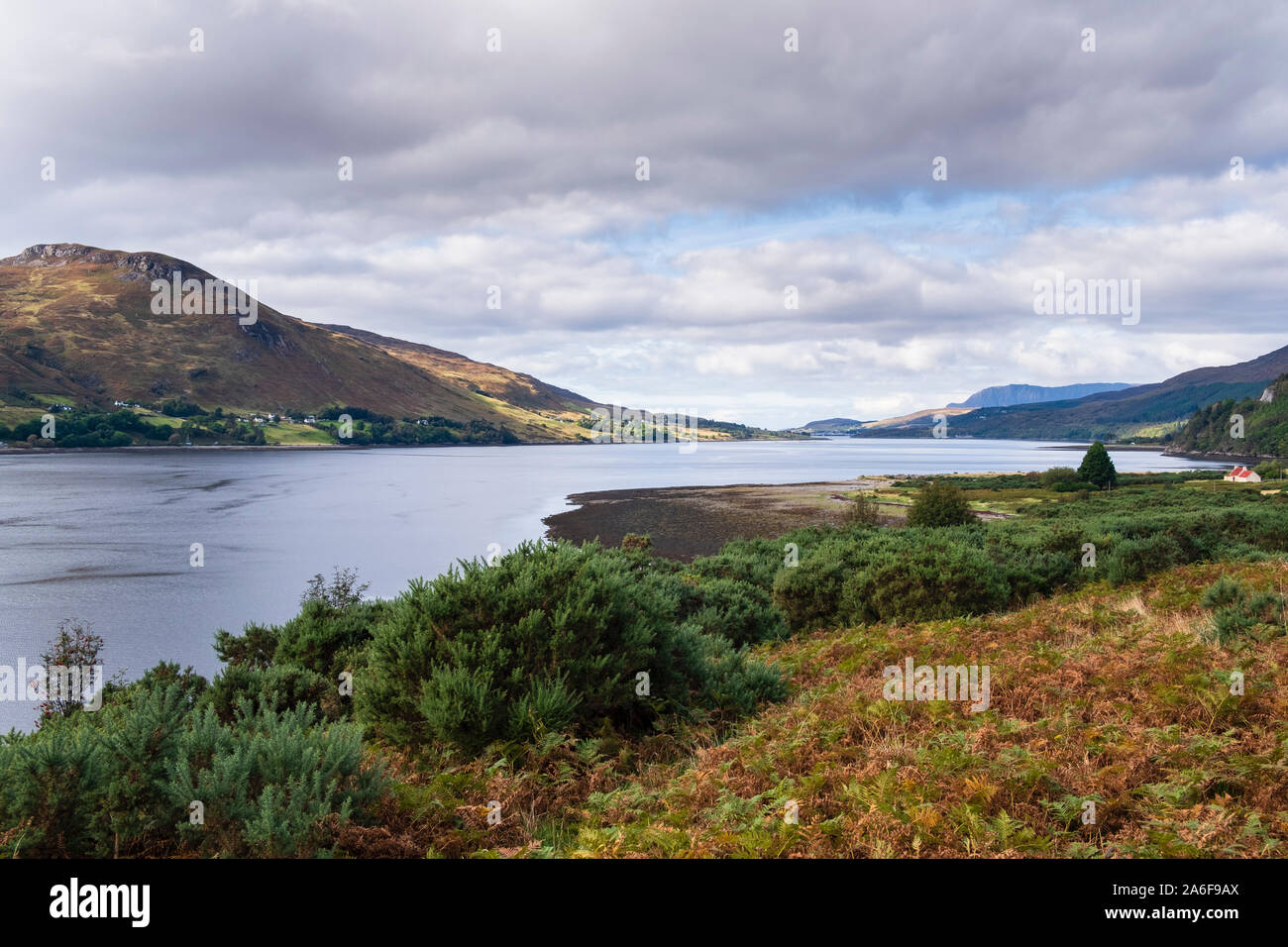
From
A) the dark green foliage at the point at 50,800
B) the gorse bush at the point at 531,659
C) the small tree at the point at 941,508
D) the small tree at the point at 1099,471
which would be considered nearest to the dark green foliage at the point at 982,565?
the gorse bush at the point at 531,659

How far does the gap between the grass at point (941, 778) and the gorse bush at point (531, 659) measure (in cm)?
44

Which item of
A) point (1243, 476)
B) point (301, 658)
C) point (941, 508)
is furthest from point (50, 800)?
point (1243, 476)

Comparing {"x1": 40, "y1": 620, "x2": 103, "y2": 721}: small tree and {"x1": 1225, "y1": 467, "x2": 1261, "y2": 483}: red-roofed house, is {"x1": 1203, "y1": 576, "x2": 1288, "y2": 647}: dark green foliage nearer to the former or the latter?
{"x1": 40, "y1": 620, "x2": 103, "y2": 721}: small tree

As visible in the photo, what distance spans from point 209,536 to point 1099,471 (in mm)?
98755

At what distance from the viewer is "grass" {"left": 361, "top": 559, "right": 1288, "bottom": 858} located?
4691mm

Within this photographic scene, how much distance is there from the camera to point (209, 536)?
61875mm

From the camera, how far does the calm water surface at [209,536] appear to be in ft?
116

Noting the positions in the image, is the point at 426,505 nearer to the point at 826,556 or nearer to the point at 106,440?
the point at 826,556

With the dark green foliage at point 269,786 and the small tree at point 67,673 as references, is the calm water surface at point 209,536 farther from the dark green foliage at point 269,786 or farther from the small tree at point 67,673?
the dark green foliage at point 269,786

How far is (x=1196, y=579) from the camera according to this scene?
14.6m

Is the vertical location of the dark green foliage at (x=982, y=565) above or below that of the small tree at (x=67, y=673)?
above

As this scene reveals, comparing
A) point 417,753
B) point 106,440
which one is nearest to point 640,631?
point 417,753

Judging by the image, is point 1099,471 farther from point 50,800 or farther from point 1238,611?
point 50,800
